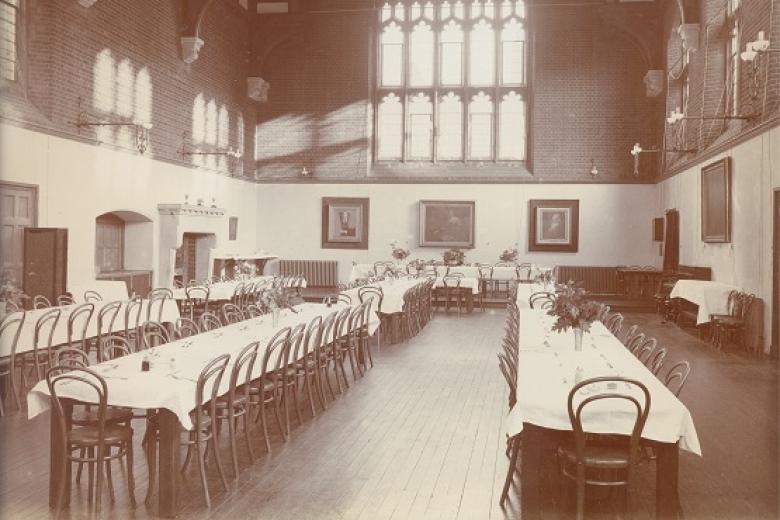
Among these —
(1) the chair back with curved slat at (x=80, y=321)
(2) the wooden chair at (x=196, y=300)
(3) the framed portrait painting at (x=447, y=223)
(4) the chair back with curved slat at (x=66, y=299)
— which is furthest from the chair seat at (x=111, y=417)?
(3) the framed portrait painting at (x=447, y=223)

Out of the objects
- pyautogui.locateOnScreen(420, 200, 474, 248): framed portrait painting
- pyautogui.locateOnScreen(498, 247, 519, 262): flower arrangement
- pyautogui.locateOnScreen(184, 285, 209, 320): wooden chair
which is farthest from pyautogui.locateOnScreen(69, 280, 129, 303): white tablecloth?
pyautogui.locateOnScreen(420, 200, 474, 248): framed portrait painting

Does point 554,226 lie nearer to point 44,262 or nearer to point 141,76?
point 141,76

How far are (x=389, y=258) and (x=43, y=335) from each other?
1348cm

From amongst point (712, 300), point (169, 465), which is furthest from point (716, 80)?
point (169, 465)

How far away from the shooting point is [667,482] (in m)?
4.45

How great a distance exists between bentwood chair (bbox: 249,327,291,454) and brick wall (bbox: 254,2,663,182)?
14.8m

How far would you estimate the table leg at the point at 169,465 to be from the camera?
15.3 feet

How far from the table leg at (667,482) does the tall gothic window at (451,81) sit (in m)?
17.2

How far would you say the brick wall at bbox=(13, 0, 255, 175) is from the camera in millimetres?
12180

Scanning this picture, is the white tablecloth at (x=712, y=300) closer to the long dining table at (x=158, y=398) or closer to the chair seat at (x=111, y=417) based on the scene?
the long dining table at (x=158, y=398)

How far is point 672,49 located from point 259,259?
37.9 ft

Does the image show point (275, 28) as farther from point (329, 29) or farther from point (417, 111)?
point (417, 111)

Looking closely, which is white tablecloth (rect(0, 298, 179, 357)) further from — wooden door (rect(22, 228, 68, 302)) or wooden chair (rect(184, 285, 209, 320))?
wooden chair (rect(184, 285, 209, 320))

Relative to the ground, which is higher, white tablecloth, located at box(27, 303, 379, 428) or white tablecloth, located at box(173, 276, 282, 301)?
white tablecloth, located at box(173, 276, 282, 301)
